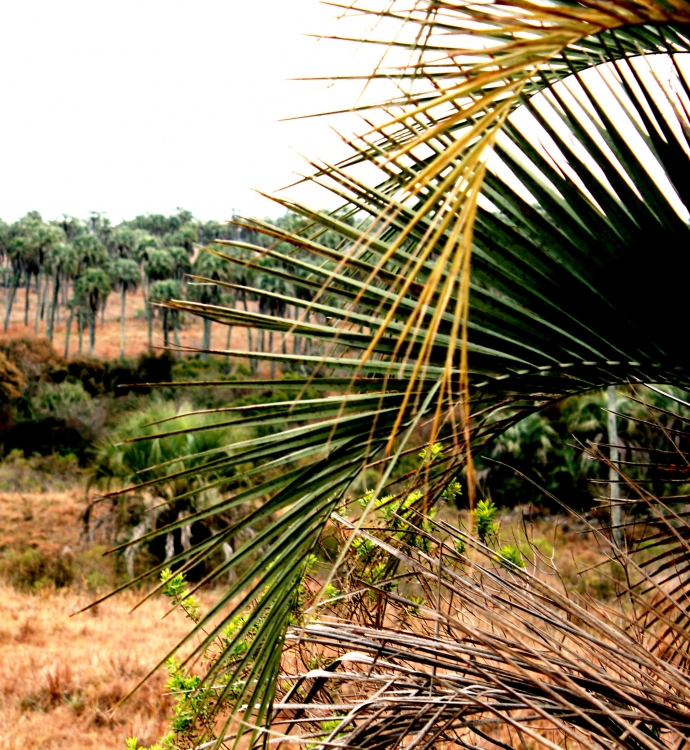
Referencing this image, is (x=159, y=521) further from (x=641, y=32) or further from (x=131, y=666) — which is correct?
(x=641, y=32)

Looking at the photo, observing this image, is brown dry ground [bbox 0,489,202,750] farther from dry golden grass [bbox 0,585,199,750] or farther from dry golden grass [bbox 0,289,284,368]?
dry golden grass [bbox 0,289,284,368]

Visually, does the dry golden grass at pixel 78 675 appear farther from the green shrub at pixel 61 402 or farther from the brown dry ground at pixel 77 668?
the green shrub at pixel 61 402

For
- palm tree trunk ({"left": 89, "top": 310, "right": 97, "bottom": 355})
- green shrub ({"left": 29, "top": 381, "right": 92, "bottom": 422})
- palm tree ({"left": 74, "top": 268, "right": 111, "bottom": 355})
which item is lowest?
green shrub ({"left": 29, "top": 381, "right": 92, "bottom": 422})

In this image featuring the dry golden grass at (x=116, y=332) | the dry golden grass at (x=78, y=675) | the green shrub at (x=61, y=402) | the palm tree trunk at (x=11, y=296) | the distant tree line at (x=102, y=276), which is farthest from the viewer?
the palm tree trunk at (x=11, y=296)

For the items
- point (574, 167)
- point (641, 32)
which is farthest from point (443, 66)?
point (641, 32)

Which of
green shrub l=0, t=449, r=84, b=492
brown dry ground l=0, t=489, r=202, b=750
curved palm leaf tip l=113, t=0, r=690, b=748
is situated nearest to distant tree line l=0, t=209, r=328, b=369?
green shrub l=0, t=449, r=84, b=492

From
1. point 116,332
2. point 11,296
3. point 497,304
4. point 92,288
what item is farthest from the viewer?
point 11,296

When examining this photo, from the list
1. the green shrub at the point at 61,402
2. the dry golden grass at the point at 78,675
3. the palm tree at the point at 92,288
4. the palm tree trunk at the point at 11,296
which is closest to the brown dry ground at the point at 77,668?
the dry golden grass at the point at 78,675

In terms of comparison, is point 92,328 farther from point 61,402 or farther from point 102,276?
point 61,402

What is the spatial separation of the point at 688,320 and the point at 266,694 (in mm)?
1272

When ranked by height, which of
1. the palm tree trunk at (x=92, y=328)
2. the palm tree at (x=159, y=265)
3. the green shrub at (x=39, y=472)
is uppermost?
the palm tree at (x=159, y=265)

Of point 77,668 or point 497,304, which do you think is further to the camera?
point 77,668

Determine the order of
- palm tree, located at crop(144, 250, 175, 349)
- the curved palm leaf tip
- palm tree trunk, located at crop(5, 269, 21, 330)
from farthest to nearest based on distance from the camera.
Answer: palm tree trunk, located at crop(5, 269, 21, 330) < palm tree, located at crop(144, 250, 175, 349) < the curved palm leaf tip

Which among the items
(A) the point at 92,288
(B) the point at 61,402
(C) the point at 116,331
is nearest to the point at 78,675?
(B) the point at 61,402
